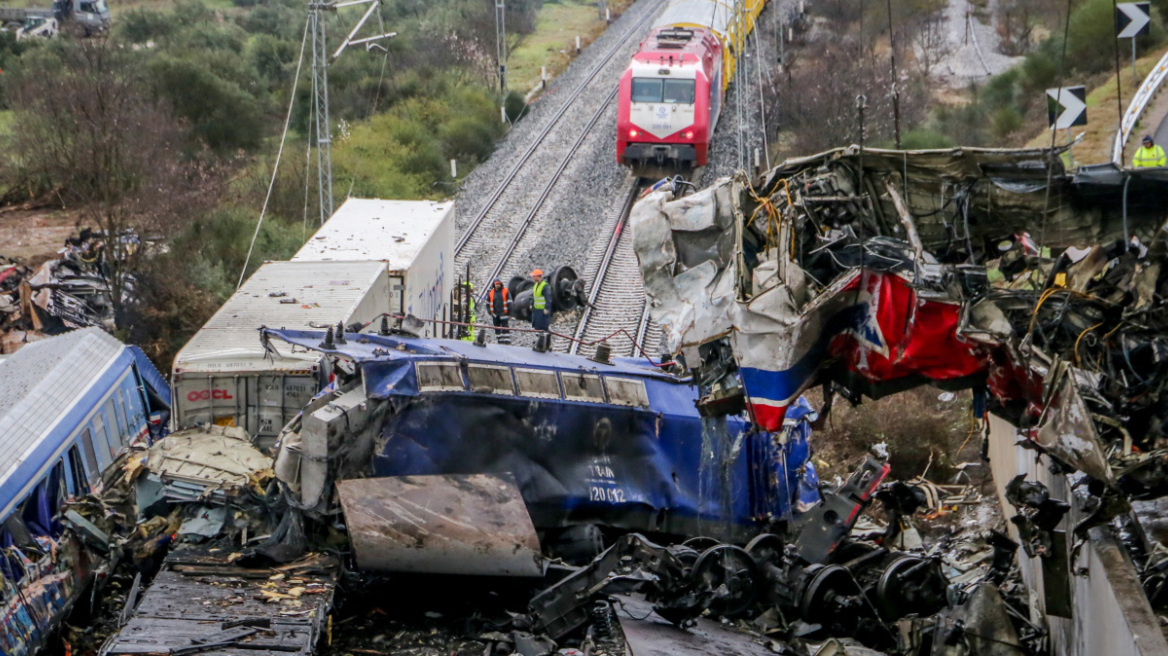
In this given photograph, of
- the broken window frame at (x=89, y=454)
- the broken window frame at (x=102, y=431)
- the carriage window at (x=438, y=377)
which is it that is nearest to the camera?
the carriage window at (x=438, y=377)

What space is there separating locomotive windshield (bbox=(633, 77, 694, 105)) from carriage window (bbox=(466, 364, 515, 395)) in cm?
1636

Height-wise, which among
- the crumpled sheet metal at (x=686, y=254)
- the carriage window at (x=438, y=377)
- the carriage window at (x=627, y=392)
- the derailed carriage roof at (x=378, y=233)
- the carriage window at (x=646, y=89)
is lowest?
the derailed carriage roof at (x=378, y=233)

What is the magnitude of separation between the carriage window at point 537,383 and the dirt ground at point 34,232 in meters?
18.1

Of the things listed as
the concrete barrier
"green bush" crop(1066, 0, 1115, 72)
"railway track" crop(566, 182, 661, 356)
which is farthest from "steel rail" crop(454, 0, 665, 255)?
the concrete barrier

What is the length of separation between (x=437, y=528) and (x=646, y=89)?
1833 cm

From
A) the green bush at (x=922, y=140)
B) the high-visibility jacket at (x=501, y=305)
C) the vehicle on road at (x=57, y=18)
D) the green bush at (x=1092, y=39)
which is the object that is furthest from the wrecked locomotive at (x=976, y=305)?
the vehicle on road at (x=57, y=18)

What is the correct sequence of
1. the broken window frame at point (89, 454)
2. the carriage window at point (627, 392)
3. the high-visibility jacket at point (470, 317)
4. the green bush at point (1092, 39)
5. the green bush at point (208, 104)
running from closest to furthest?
1. the carriage window at point (627, 392)
2. the broken window frame at point (89, 454)
3. the high-visibility jacket at point (470, 317)
4. the green bush at point (1092, 39)
5. the green bush at point (208, 104)

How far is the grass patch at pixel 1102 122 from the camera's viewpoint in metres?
24.8

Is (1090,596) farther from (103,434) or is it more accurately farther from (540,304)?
(540,304)

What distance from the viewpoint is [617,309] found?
21859 mm

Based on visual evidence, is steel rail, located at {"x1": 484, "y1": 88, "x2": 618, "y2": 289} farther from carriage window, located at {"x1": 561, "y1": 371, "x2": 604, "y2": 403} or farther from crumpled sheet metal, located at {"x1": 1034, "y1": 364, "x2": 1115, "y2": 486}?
crumpled sheet metal, located at {"x1": 1034, "y1": 364, "x2": 1115, "y2": 486}

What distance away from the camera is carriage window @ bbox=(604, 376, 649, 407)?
41.2 ft

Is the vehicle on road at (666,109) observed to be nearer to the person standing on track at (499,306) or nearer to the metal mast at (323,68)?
the metal mast at (323,68)

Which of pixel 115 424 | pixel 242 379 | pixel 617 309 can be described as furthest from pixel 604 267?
pixel 242 379
